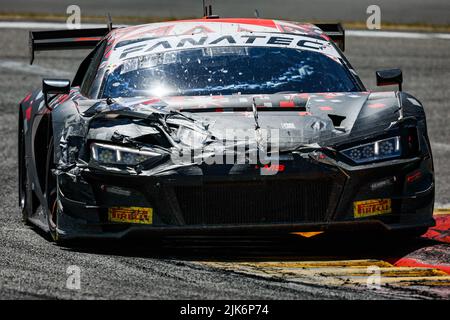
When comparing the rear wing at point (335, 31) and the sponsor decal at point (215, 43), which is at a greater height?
the sponsor decal at point (215, 43)

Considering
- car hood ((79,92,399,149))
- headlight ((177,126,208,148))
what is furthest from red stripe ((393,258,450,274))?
headlight ((177,126,208,148))

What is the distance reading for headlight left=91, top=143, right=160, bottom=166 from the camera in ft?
21.7

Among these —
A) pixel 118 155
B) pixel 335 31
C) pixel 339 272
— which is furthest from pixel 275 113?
pixel 335 31

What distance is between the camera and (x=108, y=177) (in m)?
6.67

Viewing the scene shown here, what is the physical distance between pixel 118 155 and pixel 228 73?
1291 mm

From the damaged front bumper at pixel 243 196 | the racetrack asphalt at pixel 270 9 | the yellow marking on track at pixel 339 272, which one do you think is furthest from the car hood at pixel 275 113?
the racetrack asphalt at pixel 270 9

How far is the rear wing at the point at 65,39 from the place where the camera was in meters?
9.77

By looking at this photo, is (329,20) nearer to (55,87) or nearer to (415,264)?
(55,87)

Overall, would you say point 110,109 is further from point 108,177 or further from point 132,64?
point 132,64

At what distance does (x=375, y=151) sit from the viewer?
6707 mm

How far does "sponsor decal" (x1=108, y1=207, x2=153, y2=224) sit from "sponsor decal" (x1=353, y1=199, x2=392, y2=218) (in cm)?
104

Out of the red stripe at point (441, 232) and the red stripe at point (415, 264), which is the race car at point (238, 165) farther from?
the red stripe at point (441, 232)

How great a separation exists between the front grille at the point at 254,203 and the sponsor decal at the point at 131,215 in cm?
18
